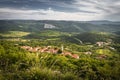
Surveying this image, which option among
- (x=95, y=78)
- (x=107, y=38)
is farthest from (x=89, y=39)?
→ (x=95, y=78)

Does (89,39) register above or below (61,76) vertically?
below

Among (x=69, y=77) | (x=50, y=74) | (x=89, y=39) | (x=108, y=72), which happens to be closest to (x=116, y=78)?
(x=108, y=72)

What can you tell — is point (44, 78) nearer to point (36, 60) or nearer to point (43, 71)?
point (43, 71)

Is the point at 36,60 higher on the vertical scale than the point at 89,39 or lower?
higher

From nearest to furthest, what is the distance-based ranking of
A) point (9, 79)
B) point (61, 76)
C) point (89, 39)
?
point (9, 79), point (61, 76), point (89, 39)

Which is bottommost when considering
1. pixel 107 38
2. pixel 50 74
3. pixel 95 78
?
pixel 107 38

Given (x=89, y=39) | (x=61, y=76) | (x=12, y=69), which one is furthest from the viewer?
(x=89, y=39)

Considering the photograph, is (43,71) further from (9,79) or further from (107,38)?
(107,38)

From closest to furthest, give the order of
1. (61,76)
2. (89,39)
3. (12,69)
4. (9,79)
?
(9,79), (61,76), (12,69), (89,39)

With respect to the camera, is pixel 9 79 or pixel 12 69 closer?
pixel 9 79
